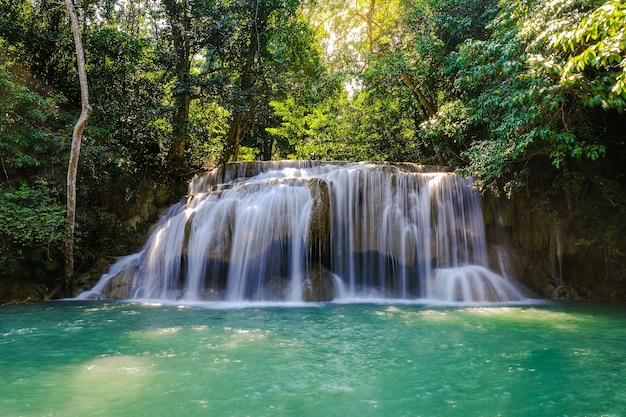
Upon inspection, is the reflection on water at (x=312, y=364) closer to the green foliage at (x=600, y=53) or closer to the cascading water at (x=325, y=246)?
the cascading water at (x=325, y=246)

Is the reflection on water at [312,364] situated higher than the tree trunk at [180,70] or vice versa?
the tree trunk at [180,70]

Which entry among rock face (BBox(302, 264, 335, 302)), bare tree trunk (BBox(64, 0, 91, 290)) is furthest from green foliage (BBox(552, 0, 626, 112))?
bare tree trunk (BBox(64, 0, 91, 290))

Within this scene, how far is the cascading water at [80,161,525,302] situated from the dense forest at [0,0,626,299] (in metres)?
1.21

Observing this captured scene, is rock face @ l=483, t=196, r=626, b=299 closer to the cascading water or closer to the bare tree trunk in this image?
the cascading water

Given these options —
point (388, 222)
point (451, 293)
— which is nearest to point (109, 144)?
point (388, 222)

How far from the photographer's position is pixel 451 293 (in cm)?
898

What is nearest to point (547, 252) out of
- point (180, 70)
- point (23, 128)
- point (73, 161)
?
point (73, 161)

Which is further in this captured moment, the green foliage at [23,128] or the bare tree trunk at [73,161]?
the bare tree trunk at [73,161]

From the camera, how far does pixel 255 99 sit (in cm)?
1361

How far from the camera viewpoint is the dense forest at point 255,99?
313 inches

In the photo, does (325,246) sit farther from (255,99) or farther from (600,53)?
(600,53)

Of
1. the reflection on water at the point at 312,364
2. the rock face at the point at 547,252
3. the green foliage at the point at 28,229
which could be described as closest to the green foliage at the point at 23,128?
the green foliage at the point at 28,229

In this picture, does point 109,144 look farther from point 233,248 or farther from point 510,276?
point 510,276

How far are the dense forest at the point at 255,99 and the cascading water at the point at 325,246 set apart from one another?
1.21 m
